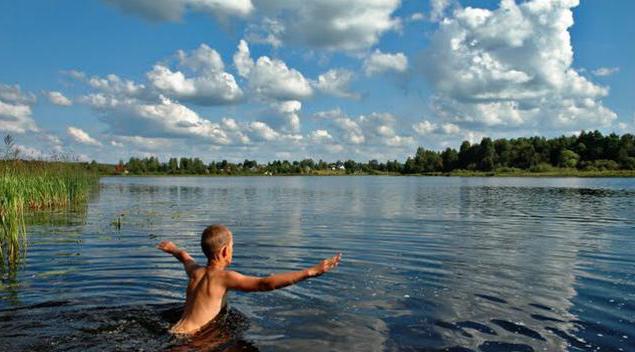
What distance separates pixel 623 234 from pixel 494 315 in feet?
54.2

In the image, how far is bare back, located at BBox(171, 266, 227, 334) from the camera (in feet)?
25.7

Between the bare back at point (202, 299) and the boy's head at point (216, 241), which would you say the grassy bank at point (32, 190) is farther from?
the boy's head at point (216, 241)

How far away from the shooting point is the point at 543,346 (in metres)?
8.34

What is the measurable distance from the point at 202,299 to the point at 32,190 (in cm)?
2532

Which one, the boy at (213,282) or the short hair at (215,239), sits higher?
the short hair at (215,239)

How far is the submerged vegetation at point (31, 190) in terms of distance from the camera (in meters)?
15.2

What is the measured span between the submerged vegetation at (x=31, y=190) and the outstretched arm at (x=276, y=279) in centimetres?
1047

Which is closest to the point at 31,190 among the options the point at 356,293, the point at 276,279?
the point at 356,293

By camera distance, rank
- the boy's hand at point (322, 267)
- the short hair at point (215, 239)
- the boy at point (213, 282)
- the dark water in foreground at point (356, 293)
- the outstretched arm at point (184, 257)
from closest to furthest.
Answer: the boy's hand at point (322, 267) → the boy at point (213, 282) → the short hair at point (215, 239) → the outstretched arm at point (184, 257) → the dark water in foreground at point (356, 293)

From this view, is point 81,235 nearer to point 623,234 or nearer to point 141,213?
point 141,213

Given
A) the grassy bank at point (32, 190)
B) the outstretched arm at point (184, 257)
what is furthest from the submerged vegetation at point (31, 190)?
the outstretched arm at point (184, 257)

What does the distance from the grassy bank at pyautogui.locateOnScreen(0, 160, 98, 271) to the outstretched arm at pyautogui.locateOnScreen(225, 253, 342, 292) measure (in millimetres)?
10442

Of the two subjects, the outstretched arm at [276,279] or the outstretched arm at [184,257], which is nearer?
the outstretched arm at [276,279]

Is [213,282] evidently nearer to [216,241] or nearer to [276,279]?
[216,241]
